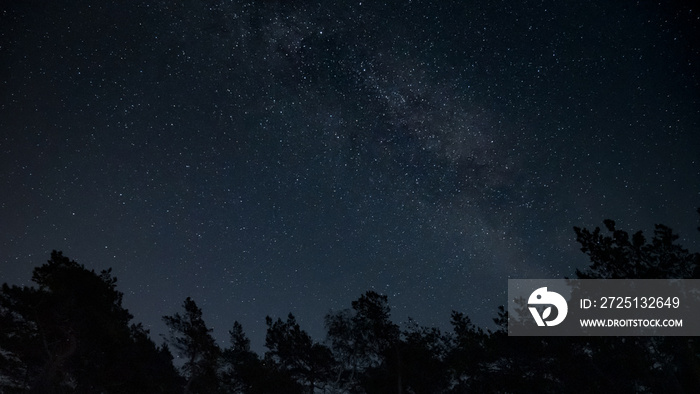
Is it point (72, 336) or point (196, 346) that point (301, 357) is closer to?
point (196, 346)

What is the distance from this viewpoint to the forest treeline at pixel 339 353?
20.6m

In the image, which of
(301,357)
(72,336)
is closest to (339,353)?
(301,357)

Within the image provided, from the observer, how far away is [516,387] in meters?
28.2

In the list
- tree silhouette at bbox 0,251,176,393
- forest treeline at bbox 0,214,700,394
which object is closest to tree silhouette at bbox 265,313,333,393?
forest treeline at bbox 0,214,700,394

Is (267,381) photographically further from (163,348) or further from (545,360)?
(545,360)

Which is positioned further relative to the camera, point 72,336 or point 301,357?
point 301,357

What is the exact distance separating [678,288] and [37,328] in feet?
125

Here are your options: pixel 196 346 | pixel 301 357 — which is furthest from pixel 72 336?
pixel 301 357

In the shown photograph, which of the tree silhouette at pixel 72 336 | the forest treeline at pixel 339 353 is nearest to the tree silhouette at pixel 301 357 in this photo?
the forest treeline at pixel 339 353

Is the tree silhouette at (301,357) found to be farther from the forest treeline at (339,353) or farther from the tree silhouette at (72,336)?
the tree silhouette at (72,336)

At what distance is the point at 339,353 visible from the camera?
115 feet

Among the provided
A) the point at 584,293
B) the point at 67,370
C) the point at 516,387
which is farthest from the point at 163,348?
the point at 584,293

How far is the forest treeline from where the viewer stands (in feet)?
67.6

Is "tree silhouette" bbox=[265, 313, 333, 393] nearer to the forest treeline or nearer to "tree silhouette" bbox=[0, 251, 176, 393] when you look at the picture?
the forest treeline
